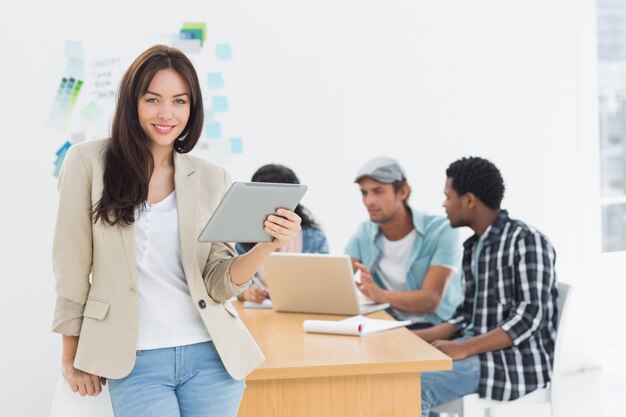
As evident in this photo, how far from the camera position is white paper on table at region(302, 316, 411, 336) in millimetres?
2414

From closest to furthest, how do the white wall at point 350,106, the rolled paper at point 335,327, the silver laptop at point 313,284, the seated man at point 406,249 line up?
the rolled paper at point 335,327 < the silver laptop at point 313,284 < the seated man at point 406,249 < the white wall at point 350,106

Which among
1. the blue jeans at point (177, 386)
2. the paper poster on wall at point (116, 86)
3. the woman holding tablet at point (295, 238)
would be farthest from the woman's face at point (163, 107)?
the paper poster on wall at point (116, 86)

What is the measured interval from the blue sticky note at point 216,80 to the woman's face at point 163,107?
2.24 m

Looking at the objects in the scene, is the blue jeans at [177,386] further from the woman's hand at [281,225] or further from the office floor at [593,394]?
the office floor at [593,394]

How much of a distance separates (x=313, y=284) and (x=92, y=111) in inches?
60.3

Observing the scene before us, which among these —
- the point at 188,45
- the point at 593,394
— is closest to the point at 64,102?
the point at 188,45

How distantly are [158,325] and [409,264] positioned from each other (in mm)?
1708

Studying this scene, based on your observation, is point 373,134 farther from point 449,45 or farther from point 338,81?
point 449,45

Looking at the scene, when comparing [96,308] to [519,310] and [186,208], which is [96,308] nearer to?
[186,208]

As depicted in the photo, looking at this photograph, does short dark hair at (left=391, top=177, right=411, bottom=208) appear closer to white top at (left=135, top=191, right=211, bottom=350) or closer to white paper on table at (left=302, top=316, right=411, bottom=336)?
white paper on table at (left=302, top=316, right=411, bottom=336)

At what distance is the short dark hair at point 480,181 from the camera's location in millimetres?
2775

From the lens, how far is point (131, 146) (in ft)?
5.37

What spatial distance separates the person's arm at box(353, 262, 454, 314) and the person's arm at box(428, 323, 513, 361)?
0.50 meters

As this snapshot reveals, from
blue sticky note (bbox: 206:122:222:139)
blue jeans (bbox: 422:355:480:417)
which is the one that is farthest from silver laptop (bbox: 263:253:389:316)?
blue sticky note (bbox: 206:122:222:139)
